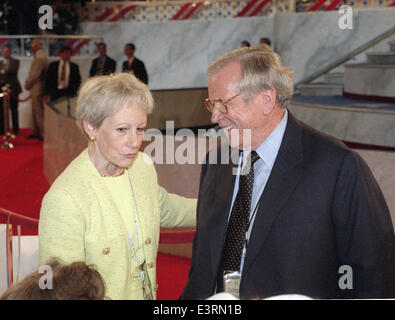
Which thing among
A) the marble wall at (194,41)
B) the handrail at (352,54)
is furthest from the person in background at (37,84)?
the handrail at (352,54)

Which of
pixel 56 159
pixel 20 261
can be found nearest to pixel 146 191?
pixel 20 261

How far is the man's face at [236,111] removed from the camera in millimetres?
2068

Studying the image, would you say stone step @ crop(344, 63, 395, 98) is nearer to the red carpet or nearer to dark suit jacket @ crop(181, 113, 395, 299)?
the red carpet

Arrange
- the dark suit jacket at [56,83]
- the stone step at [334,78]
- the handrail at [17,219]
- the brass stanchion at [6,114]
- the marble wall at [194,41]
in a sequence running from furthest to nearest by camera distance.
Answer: the marble wall at [194,41] < the dark suit jacket at [56,83] < the stone step at [334,78] < the brass stanchion at [6,114] < the handrail at [17,219]

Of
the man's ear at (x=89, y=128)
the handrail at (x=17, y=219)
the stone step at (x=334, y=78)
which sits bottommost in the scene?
the handrail at (x=17, y=219)

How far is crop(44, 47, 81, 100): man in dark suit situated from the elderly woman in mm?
8066

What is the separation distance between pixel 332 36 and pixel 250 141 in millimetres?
8899

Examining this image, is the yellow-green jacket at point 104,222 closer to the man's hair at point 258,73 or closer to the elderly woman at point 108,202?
the elderly woman at point 108,202

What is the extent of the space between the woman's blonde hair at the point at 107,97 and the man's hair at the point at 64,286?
59 centimetres

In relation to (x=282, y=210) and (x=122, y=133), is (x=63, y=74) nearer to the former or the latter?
(x=122, y=133)

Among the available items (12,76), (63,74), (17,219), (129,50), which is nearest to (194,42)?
(129,50)

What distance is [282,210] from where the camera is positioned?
199 centimetres
